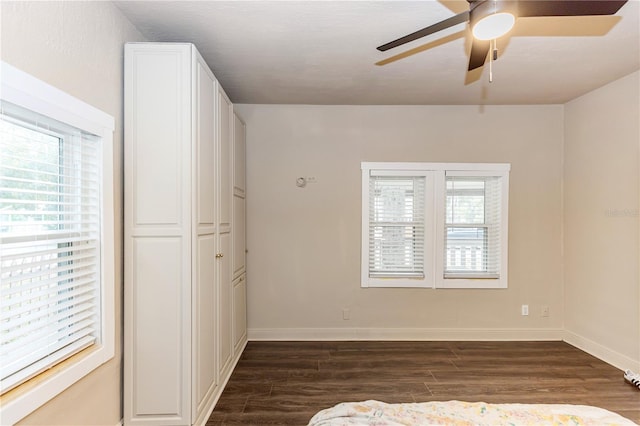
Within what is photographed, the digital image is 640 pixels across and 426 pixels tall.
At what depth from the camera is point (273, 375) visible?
2.97 m

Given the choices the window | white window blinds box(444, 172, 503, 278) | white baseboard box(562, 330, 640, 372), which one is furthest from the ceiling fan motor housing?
white baseboard box(562, 330, 640, 372)

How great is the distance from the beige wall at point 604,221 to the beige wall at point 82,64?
421 cm

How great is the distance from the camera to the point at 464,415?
1477 millimetres

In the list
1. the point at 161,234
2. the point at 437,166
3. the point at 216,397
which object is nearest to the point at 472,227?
the point at 437,166

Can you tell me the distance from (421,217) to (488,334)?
156 cm

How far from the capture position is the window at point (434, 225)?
383 centimetres

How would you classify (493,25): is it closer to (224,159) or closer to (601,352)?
(224,159)

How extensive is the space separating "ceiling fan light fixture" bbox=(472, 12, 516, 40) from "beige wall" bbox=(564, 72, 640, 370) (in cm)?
249

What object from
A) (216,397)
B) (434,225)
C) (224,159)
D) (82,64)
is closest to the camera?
(82,64)

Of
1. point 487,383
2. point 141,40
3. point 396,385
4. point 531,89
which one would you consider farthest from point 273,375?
point 531,89

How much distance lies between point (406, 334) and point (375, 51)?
3.01m

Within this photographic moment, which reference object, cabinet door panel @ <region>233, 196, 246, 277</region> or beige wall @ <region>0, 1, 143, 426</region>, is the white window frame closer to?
beige wall @ <region>0, 1, 143, 426</region>

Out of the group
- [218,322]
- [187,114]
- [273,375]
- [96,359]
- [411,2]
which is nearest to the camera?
[96,359]

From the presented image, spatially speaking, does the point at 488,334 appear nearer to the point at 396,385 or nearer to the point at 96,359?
the point at 396,385
